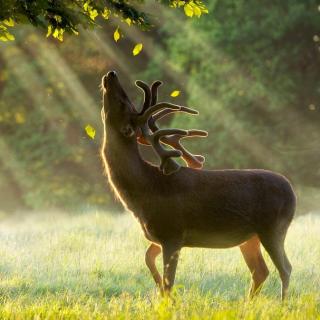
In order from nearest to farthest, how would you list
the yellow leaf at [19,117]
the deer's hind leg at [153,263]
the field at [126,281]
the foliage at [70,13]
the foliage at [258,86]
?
1. the field at [126,281]
2. the foliage at [70,13]
3. the deer's hind leg at [153,263]
4. the foliage at [258,86]
5. the yellow leaf at [19,117]

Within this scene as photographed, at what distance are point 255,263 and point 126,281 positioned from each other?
86.0 inches

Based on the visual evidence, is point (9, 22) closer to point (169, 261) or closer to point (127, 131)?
point (127, 131)

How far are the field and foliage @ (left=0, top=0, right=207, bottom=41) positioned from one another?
8.50 ft

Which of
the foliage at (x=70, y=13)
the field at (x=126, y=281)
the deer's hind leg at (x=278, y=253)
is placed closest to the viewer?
the field at (x=126, y=281)

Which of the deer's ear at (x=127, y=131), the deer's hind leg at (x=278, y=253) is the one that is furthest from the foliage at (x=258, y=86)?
the deer's ear at (x=127, y=131)

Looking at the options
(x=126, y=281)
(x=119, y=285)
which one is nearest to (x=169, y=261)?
(x=119, y=285)

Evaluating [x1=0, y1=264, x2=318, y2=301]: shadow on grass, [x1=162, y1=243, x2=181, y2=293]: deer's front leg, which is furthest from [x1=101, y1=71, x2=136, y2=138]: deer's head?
[x1=0, y1=264, x2=318, y2=301]: shadow on grass

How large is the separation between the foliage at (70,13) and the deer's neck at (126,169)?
1.11 metres

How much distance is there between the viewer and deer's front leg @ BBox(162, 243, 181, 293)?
7293mm

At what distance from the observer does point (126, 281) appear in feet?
31.5

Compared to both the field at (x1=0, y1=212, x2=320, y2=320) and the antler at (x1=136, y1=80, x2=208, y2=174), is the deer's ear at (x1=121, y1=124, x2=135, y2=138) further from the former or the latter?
the field at (x1=0, y1=212, x2=320, y2=320)

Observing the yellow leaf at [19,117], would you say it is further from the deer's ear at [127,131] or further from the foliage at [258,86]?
the deer's ear at [127,131]

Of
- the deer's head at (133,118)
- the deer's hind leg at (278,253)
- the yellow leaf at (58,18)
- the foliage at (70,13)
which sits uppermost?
the foliage at (70,13)

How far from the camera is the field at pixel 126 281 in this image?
659 centimetres
